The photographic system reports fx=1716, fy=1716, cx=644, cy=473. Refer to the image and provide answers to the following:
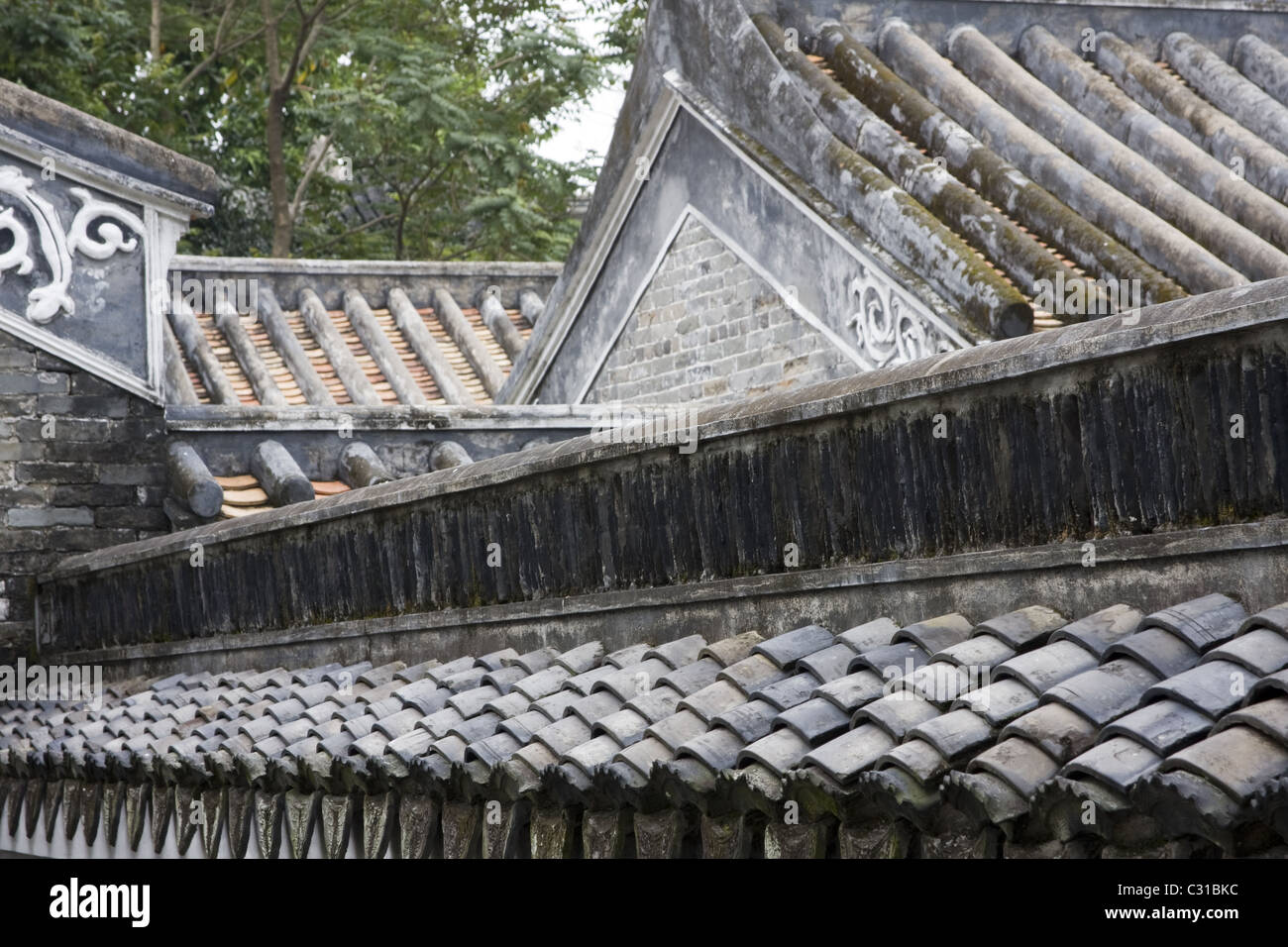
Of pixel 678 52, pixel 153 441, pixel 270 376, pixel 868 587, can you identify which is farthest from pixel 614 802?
pixel 270 376

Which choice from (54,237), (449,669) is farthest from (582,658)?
(54,237)

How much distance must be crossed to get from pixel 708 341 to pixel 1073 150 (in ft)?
9.19

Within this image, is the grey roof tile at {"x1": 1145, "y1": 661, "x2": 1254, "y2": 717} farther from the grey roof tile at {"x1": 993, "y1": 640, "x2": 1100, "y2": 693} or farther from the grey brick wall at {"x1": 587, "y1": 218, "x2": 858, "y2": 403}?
the grey brick wall at {"x1": 587, "y1": 218, "x2": 858, "y2": 403}

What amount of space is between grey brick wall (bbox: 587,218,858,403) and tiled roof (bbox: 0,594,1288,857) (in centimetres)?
538

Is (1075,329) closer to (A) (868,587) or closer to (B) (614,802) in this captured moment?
(A) (868,587)

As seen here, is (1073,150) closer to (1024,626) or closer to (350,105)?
(1024,626)

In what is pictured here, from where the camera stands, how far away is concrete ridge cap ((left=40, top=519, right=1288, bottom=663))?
11.3 feet

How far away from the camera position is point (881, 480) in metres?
4.32

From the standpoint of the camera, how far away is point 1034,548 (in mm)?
3830

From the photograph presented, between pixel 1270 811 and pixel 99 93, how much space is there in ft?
69.2

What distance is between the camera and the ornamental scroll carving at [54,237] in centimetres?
→ 998

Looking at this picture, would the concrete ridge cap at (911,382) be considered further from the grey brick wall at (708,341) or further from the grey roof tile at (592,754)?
the grey brick wall at (708,341)

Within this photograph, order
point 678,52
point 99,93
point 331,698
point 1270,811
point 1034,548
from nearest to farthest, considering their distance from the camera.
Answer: point 1270,811 < point 1034,548 < point 331,698 < point 678,52 < point 99,93

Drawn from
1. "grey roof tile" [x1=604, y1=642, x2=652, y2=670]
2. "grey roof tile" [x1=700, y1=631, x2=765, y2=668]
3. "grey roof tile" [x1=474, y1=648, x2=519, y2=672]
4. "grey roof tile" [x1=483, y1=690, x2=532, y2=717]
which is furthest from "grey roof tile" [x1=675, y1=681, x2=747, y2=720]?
"grey roof tile" [x1=474, y1=648, x2=519, y2=672]
